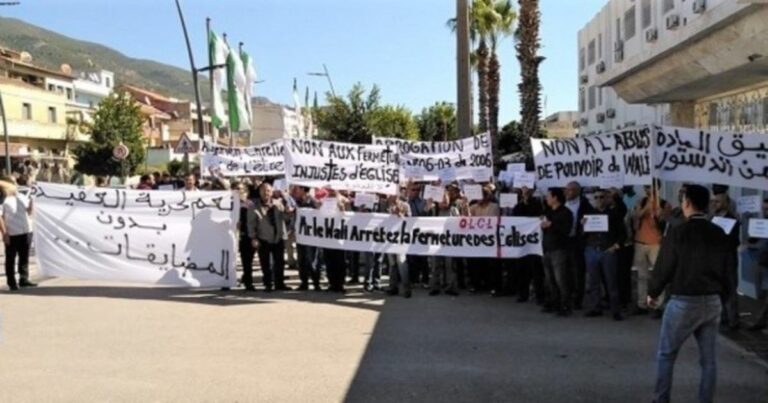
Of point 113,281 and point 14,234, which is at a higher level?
point 14,234

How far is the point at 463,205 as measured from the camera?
13086mm

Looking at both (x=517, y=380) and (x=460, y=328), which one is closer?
(x=517, y=380)

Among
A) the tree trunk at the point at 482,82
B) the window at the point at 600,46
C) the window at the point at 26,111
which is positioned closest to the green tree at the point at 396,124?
the tree trunk at the point at 482,82

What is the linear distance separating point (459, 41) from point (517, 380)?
1155cm

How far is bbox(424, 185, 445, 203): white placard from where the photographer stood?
1302 centimetres

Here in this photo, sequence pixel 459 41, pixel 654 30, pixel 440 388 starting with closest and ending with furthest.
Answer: pixel 440 388, pixel 459 41, pixel 654 30

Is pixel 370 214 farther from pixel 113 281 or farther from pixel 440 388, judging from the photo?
pixel 440 388

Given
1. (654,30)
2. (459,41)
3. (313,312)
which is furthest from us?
(654,30)

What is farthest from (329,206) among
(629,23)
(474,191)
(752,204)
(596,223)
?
(629,23)

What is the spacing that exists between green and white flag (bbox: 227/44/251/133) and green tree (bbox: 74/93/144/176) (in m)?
26.9

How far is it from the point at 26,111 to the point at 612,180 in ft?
212

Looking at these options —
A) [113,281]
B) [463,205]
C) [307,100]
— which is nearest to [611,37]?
[463,205]

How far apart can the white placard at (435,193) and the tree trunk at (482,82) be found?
2770 centimetres

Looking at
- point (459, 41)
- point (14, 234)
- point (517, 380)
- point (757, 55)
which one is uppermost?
point (459, 41)
